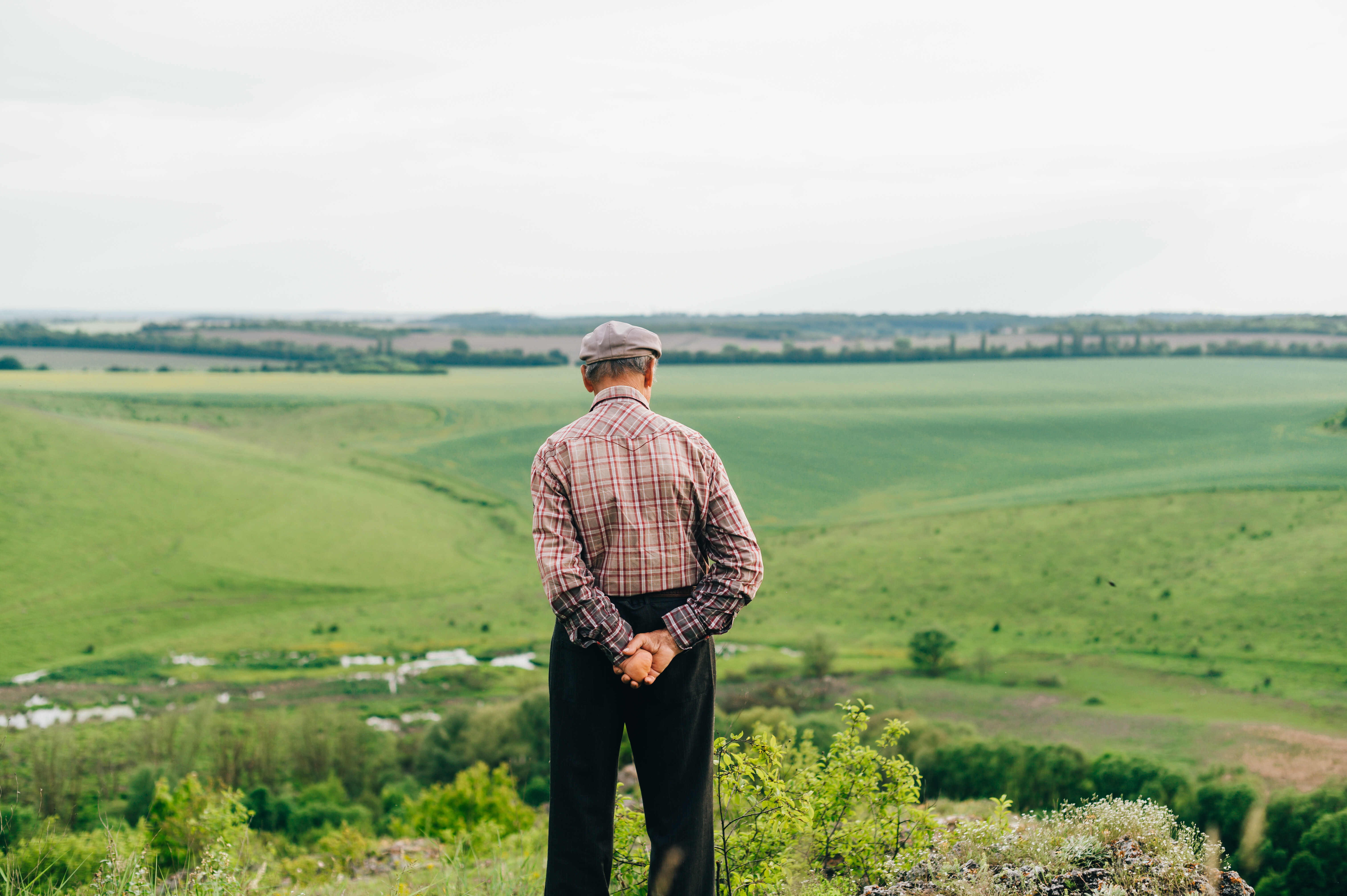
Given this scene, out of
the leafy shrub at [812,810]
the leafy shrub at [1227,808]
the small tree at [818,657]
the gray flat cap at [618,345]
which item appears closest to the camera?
the gray flat cap at [618,345]

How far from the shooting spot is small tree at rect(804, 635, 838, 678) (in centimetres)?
4969

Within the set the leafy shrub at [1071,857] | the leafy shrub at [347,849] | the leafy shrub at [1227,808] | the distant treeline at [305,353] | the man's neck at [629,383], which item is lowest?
the leafy shrub at [1227,808]

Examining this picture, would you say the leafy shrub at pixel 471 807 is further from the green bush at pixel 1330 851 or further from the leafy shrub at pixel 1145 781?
the leafy shrub at pixel 1145 781

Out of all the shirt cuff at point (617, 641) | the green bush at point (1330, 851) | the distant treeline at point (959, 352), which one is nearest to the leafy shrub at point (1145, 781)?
the green bush at point (1330, 851)

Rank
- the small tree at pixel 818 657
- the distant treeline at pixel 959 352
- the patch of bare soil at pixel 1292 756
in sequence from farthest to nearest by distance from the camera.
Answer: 1. the distant treeline at pixel 959 352
2. the small tree at pixel 818 657
3. the patch of bare soil at pixel 1292 756

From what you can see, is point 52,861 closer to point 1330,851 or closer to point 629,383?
point 629,383

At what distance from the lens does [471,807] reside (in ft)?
86.6

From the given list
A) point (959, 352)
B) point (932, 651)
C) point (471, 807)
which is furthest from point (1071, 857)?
point (959, 352)

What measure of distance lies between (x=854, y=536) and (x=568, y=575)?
68.9m

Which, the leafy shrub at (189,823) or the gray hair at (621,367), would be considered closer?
the gray hair at (621,367)

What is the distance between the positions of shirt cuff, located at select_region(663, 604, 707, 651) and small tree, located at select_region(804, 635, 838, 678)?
4817 centimetres

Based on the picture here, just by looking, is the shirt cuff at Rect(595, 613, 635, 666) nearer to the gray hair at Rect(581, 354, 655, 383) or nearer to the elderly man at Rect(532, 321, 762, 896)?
the elderly man at Rect(532, 321, 762, 896)

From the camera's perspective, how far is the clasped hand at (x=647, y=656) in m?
3.13

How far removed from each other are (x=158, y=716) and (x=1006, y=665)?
47.0 meters
